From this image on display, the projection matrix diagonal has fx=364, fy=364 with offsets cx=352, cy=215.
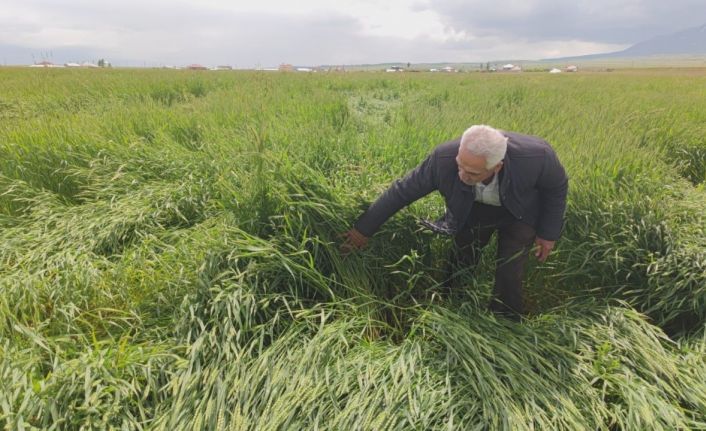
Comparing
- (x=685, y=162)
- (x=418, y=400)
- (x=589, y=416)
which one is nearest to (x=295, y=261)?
(x=418, y=400)

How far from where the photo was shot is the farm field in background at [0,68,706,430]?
1.62 meters

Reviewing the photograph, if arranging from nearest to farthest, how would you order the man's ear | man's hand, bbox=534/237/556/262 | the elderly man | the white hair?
1. the white hair
2. the elderly man
3. the man's ear
4. man's hand, bbox=534/237/556/262

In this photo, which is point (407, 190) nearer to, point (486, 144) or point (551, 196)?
point (486, 144)

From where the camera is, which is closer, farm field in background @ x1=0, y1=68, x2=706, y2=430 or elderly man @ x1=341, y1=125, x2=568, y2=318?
farm field in background @ x1=0, y1=68, x2=706, y2=430

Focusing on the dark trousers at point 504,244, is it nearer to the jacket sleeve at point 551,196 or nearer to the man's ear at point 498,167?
the jacket sleeve at point 551,196

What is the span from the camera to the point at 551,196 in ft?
6.79

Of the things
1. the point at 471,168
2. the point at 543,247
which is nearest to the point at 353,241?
the point at 471,168

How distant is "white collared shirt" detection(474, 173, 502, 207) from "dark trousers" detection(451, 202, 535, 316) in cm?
9

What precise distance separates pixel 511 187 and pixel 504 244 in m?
0.45

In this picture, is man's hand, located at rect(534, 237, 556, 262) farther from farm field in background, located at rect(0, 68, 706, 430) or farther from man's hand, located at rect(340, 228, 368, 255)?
man's hand, located at rect(340, 228, 368, 255)

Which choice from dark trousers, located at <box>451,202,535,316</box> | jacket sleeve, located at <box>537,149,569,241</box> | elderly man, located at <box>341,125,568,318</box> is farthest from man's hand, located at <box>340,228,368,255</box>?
jacket sleeve, located at <box>537,149,569,241</box>

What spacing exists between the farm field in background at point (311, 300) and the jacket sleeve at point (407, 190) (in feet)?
1.03

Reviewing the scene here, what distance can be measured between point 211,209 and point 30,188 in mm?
1767

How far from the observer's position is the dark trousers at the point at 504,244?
222cm
